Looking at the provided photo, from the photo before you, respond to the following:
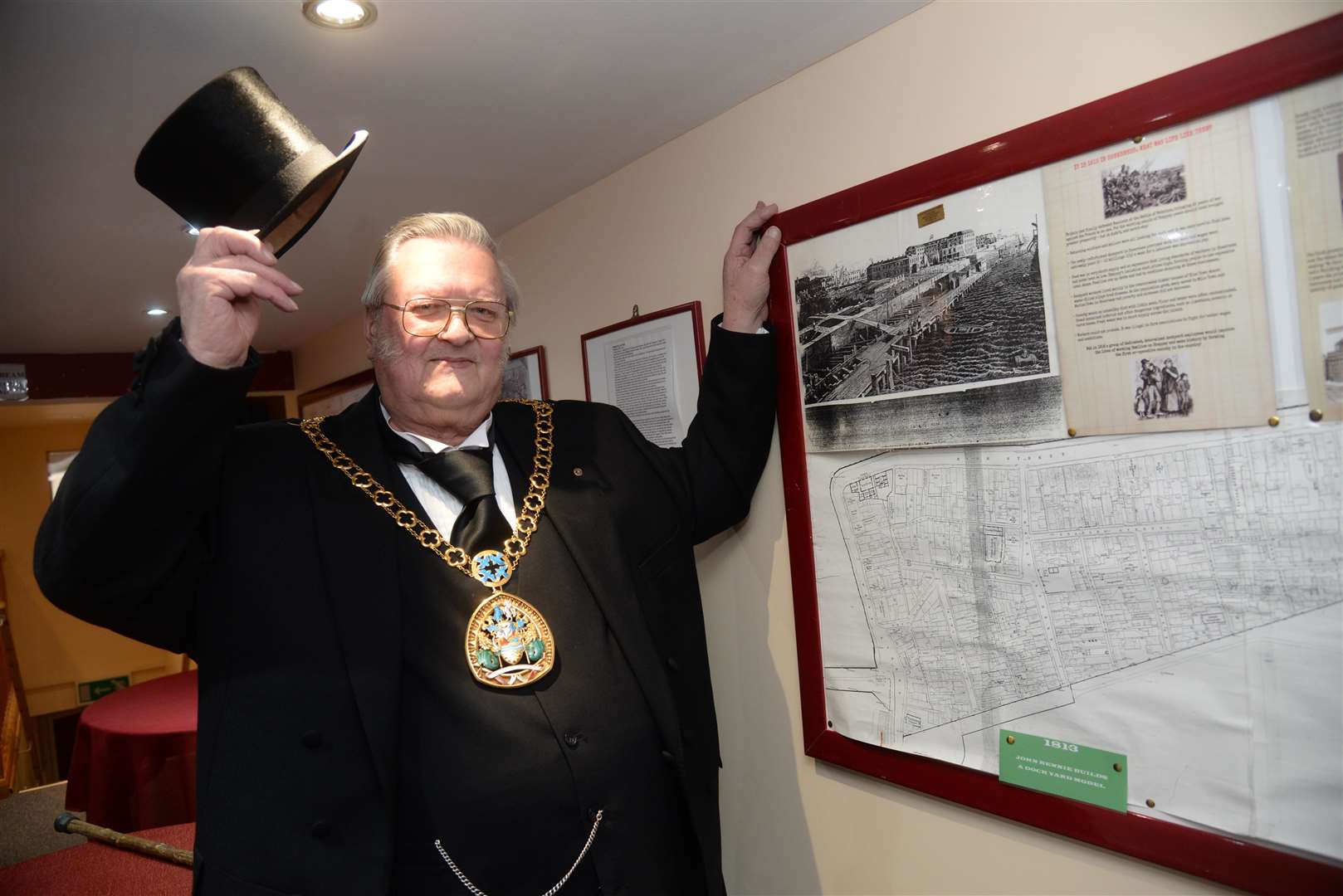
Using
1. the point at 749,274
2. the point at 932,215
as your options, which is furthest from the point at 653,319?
the point at 932,215

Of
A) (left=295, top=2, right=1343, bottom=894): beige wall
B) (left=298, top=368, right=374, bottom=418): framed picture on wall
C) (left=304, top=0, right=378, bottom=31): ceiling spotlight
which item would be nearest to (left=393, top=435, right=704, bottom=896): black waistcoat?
(left=295, top=2, right=1343, bottom=894): beige wall

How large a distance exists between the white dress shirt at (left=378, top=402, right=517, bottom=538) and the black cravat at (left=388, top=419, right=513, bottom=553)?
0.07ft

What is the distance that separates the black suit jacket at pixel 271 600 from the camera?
1185 millimetres

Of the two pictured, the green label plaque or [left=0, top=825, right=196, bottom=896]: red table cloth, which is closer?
the green label plaque

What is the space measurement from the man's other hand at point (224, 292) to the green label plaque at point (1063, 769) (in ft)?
4.60

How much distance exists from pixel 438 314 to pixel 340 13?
542 millimetres

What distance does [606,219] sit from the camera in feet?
7.77

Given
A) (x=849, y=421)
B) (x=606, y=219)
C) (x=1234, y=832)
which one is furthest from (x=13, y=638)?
(x=1234, y=832)

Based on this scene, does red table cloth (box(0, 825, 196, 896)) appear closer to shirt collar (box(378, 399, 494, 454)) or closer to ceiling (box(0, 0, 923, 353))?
shirt collar (box(378, 399, 494, 454))

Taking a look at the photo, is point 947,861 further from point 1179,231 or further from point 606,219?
point 606,219

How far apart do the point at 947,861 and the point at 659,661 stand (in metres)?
0.69

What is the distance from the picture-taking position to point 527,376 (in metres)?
2.79

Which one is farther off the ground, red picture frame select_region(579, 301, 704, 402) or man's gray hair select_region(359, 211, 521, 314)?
man's gray hair select_region(359, 211, 521, 314)

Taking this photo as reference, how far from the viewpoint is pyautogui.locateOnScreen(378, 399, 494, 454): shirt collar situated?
162 cm
